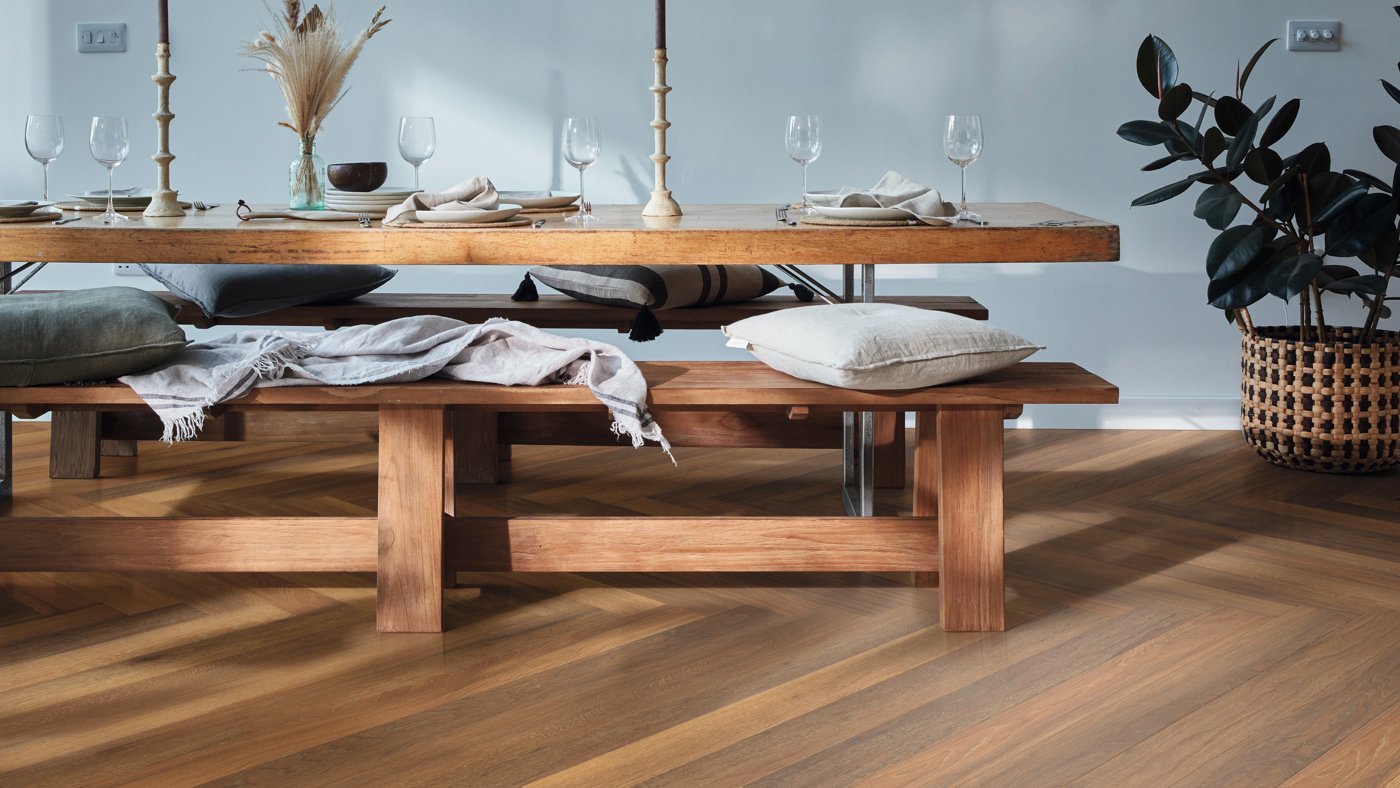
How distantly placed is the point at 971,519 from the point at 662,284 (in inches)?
43.1

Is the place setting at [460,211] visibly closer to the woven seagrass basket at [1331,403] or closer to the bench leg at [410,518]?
the bench leg at [410,518]

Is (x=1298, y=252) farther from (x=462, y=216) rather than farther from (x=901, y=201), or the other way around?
(x=462, y=216)

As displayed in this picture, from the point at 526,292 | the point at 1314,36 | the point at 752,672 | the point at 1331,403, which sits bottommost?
the point at 752,672

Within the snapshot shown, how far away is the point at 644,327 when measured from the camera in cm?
299

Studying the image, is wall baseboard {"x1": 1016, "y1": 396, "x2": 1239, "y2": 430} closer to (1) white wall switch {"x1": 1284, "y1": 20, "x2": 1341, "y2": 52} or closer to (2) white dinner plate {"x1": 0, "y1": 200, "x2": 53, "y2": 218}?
(1) white wall switch {"x1": 1284, "y1": 20, "x2": 1341, "y2": 52}

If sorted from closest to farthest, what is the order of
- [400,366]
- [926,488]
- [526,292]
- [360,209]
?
1. [400,366]
2. [926,488]
3. [360,209]
4. [526,292]

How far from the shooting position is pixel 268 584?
2.54 meters

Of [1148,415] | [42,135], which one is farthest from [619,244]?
[1148,415]

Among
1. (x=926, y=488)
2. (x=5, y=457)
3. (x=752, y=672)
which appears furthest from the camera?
(x=5, y=457)

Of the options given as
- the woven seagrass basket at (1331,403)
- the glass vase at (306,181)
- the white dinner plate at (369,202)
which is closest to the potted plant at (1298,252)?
the woven seagrass basket at (1331,403)

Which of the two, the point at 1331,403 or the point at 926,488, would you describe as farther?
the point at 1331,403

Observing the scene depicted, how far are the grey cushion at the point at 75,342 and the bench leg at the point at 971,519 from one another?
4.25 ft

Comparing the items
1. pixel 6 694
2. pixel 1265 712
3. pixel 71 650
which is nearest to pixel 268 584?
pixel 71 650

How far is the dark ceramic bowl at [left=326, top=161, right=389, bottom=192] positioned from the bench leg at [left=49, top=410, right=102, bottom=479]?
3.18 feet
